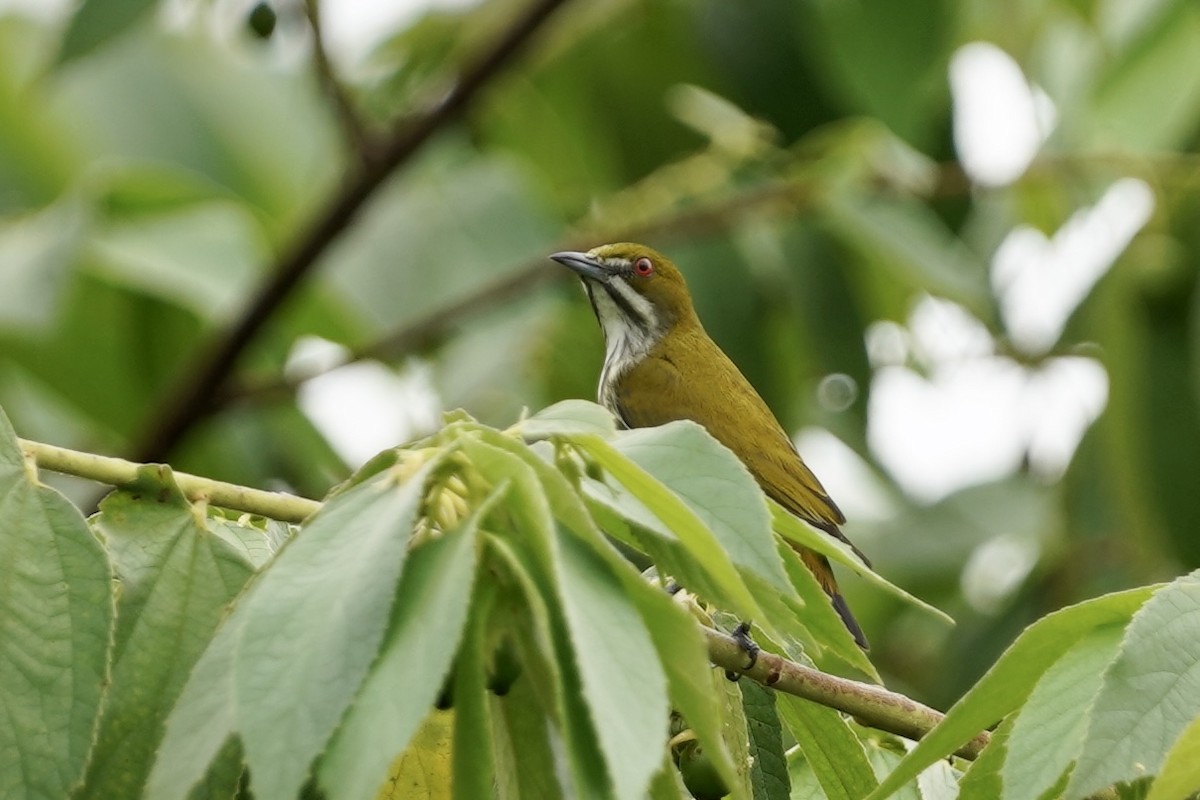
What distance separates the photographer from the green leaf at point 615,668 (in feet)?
5.08

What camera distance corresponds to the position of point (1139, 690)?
189 cm

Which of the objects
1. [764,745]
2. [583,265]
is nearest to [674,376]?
[583,265]

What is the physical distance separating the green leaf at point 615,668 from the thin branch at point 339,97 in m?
3.24

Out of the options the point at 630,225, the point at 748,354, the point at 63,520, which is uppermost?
the point at 63,520

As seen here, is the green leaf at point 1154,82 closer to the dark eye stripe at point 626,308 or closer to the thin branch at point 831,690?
the dark eye stripe at point 626,308

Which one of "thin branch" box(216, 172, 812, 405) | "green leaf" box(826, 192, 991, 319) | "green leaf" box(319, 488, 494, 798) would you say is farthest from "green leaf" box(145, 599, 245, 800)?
"green leaf" box(826, 192, 991, 319)

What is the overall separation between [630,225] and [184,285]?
1.40 m

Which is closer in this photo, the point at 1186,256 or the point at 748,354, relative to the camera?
the point at 748,354

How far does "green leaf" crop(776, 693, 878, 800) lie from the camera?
2.32m

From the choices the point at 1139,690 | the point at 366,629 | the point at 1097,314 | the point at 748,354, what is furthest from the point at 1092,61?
the point at 366,629

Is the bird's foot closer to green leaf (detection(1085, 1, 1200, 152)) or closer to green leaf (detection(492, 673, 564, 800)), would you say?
green leaf (detection(492, 673, 564, 800))

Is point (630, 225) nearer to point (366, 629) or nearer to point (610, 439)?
point (610, 439)

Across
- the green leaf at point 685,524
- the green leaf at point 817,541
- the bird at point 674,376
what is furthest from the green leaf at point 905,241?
the green leaf at point 685,524

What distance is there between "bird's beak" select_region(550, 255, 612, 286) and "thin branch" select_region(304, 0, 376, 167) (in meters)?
0.67
